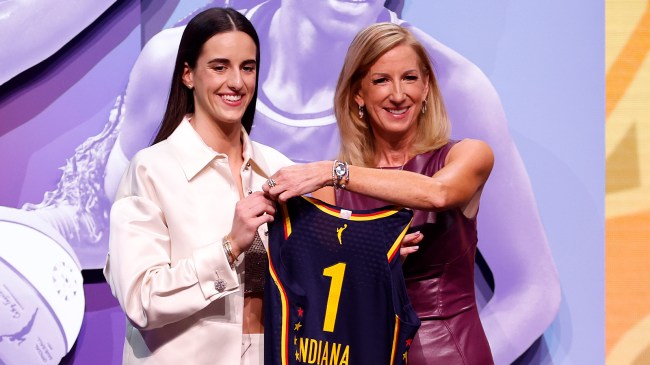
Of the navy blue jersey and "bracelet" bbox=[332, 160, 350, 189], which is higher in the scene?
"bracelet" bbox=[332, 160, 350, 189]

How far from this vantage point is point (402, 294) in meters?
1.92

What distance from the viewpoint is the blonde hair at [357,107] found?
2.25 metres

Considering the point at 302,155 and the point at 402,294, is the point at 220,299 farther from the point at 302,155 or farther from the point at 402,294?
the point at 302,155

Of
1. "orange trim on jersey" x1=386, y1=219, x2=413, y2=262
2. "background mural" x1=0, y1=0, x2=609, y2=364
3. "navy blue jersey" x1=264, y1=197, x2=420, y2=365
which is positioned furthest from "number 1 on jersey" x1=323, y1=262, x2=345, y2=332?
"background mural" x1=0, y1=0, x2=609, y2=364

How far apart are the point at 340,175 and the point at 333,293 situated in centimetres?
29

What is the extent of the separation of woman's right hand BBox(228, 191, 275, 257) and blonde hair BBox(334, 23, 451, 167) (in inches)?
20.2

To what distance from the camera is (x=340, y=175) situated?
6.37 ft

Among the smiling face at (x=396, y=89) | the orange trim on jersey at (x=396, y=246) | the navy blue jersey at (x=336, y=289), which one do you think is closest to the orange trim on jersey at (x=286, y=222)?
the navy blue jersey at (x=336, y=289)

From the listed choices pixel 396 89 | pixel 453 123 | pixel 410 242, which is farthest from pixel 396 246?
pixel 453 123

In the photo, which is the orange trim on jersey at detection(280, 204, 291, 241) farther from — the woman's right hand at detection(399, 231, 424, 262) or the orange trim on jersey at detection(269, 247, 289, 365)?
the woman's right hand at detection(399, 231, 424, 262)

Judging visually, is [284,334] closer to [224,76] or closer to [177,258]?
[177,258]

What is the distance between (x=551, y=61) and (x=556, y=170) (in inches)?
16.6

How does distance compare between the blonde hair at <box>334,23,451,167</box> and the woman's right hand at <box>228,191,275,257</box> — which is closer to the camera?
the woman's right hand at <box>228,191,275,257</box>

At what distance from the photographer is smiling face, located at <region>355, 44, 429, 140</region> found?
224 centimetres
